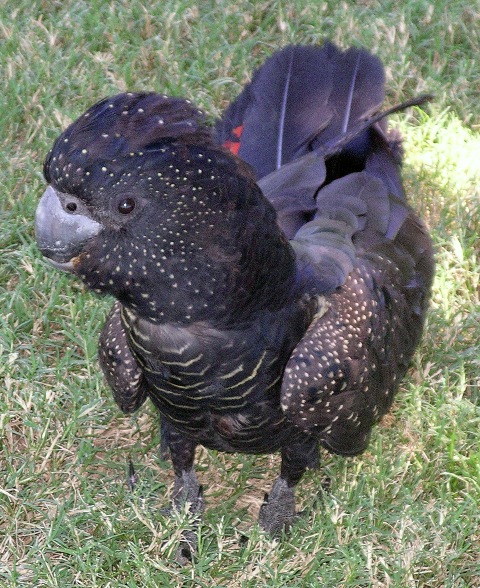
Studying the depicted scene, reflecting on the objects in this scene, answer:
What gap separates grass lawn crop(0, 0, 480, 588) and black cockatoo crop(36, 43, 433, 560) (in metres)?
0.25

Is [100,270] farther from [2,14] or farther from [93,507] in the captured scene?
[2,14]

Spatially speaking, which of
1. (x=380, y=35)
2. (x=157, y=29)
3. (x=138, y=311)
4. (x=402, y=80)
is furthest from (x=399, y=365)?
(x=157, y=29)

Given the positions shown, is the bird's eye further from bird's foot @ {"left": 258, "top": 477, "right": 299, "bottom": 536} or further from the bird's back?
bird's foot @ {"left": 258, "top": 477, "right": 299, "bottom": 536}

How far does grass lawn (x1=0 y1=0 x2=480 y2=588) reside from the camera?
342 centimetres

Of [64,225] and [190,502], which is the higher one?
[64,225]

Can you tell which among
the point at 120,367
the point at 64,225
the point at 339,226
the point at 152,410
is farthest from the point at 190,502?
the point at 64,225

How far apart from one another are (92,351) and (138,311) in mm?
1364

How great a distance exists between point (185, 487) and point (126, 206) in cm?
150

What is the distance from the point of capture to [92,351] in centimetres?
403

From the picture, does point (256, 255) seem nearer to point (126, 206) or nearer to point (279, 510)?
point (126, 206)

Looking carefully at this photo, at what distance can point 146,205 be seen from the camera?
8.20 ft

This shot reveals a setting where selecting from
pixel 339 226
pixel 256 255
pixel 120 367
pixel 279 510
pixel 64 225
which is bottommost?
pixel 279 510

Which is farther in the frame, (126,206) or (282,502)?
(282,502)

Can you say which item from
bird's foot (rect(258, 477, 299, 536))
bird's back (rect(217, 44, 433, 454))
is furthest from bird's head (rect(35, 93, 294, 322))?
bird's foot (rect(258, 477, 299, 536))
